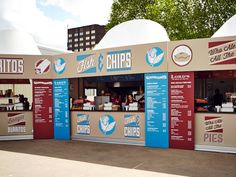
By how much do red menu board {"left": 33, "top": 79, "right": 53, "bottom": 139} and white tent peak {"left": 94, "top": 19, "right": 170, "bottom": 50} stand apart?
261 cm

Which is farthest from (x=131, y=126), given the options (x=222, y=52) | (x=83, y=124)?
(x=222, y=52)

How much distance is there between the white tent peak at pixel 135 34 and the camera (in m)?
9.70

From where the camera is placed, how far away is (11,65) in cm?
932

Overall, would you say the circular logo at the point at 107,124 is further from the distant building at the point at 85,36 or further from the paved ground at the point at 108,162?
the distant building at the point at 85,36

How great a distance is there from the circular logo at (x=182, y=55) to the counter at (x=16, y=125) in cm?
537

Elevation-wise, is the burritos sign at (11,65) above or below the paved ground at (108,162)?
above

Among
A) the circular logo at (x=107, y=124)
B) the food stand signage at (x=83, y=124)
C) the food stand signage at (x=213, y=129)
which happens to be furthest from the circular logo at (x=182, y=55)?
the food stand signage at (x=83, y=124)

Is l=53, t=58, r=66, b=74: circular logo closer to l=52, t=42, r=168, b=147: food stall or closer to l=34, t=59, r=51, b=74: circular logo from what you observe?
l=52, t=42, r=168, b=147: food stall

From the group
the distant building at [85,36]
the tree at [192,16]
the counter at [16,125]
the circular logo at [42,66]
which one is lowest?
the counter at [16,125]

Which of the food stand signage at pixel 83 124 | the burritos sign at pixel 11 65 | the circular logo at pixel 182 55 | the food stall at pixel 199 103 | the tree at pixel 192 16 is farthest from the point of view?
the tree at pixel 192 16

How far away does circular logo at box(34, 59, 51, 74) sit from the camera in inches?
372

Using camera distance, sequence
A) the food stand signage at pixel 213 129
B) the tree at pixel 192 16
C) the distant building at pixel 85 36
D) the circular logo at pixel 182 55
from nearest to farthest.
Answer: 1. the food stand signage at pixel 213 129
2. the circular logo at pixel 182 55
3. the tree at pixel 192 16
4. the distant building at pixel 85 36

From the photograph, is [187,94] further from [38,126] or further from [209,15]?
[209,15]

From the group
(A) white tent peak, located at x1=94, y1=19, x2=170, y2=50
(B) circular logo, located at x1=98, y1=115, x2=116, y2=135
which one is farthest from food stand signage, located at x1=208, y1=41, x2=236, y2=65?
(B) circular logo, located at x1=98, y1=115, x2=116, y2=135
